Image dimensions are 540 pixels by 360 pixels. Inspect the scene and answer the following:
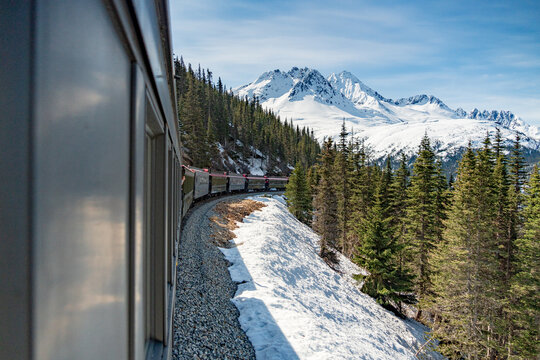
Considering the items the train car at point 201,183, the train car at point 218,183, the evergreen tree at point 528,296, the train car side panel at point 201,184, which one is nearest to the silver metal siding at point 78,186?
the train car at point 201,183

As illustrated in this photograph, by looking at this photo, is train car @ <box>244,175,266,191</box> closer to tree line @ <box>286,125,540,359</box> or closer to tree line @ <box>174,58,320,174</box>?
tree line @ <box>174,58,320,174</box>

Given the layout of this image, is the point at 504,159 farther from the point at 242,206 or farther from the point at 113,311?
the point at 113,311

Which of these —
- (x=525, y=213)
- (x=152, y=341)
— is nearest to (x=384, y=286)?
(x=525, y=213)

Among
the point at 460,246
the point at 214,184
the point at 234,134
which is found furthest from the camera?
the point at 234,134

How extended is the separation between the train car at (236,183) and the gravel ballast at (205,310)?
77.6ft

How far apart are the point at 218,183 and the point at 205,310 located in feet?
80.8

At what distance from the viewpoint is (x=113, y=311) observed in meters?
0.88

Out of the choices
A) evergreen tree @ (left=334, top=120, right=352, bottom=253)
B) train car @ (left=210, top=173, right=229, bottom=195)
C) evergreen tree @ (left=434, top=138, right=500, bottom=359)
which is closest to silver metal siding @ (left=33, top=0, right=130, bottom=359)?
evergreen tree @ (left=434, top=138, right=500, bottom=359)

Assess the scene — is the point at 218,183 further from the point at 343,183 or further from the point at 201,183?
the point at 343,183

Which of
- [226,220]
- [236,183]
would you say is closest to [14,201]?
[226,220]

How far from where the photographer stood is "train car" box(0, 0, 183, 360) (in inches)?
17.5

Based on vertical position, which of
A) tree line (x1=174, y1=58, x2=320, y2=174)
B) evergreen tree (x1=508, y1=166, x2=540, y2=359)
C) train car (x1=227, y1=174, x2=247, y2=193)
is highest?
tree line (x1=174, y1=58, x2=320, y2=174)

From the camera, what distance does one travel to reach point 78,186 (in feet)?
2.13

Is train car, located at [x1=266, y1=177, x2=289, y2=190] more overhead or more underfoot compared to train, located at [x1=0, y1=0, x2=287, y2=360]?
more underfoot
